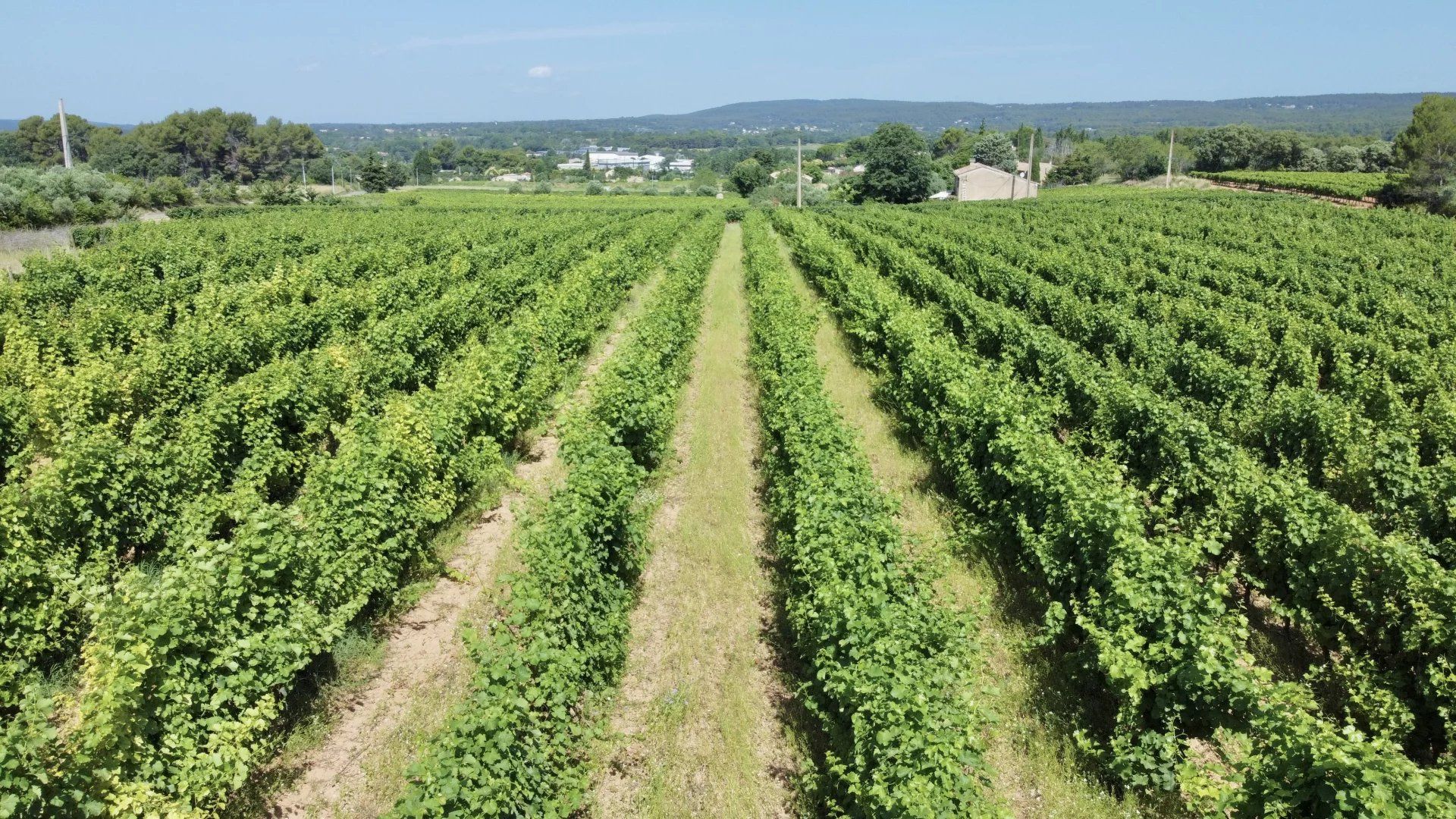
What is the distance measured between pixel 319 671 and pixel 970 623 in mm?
6058

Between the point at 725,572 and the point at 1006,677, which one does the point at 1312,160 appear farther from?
the point at 1006,677

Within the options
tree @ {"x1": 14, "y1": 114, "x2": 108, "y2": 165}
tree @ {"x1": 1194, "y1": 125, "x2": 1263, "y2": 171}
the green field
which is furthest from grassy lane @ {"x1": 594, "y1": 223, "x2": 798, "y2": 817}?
tree @ {"x1": 14, "y1": 114, "x2": 108, "y2": 165}

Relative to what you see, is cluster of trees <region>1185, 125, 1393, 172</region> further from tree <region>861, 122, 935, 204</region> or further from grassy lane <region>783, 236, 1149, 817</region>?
grassy lane <region>783, 236, 1149, 817</region>

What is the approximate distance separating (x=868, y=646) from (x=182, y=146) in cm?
16093

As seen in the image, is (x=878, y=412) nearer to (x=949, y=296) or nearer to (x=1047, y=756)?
(x=949, y=296)

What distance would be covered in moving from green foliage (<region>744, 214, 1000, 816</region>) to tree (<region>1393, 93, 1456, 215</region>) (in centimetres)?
6841

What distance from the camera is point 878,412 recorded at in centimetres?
1608

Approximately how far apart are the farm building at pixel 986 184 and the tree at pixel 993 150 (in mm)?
46795

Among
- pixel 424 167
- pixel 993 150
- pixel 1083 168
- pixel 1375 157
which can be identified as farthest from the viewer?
pixel 424 167

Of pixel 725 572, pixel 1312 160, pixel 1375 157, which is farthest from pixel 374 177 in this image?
pixel 1375 157

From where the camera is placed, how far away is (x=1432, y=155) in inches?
2370

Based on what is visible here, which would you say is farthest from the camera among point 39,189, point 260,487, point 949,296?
Result: point 39,189

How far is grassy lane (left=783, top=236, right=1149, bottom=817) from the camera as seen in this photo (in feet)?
21.7

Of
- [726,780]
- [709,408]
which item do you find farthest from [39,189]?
[726,780]
